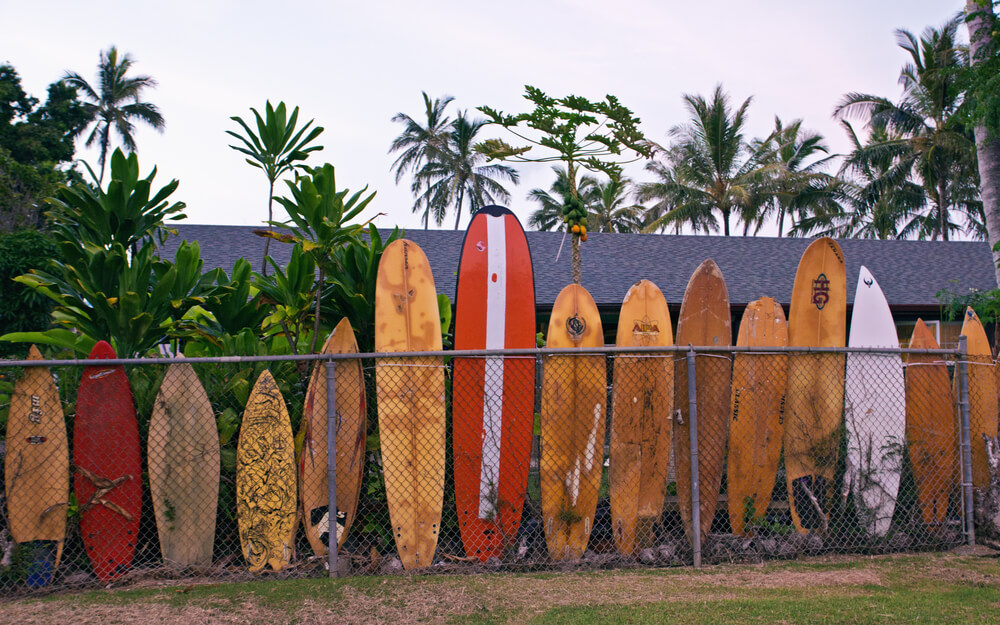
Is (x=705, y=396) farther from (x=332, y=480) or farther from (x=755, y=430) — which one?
(x=332, y=480)

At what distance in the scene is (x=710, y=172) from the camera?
24.0 metres

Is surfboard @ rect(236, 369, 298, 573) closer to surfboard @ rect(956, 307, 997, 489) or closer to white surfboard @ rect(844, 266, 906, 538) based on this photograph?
white surfboard @ rect(844, 266, 906, 538)

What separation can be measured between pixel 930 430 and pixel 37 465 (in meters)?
5.17

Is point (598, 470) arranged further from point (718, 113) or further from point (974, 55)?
point (718, 113)

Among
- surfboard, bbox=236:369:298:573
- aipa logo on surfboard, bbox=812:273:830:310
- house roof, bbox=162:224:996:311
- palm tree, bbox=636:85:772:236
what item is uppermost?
palm tree, bbox=636:85:772:236

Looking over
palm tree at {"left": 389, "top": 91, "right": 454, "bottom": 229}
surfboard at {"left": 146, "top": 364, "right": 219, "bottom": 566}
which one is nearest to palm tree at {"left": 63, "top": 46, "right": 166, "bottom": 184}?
palm tree at {"left": 389, "top": 91, "right": 454, "bottom": 229}

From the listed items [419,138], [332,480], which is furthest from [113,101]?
[332,480]

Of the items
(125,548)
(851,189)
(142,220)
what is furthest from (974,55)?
(851,189)

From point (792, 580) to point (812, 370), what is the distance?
145cm

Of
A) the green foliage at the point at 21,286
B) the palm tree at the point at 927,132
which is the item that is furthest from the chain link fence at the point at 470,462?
the palm tree at the point at 927,132

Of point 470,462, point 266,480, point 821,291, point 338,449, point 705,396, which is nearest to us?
point 266,480

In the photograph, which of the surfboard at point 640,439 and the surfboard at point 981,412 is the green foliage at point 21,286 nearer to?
the surfboard at point 640,439

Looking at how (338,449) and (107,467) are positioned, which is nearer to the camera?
(107,467)

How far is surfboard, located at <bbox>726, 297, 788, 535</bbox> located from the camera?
163 inches
